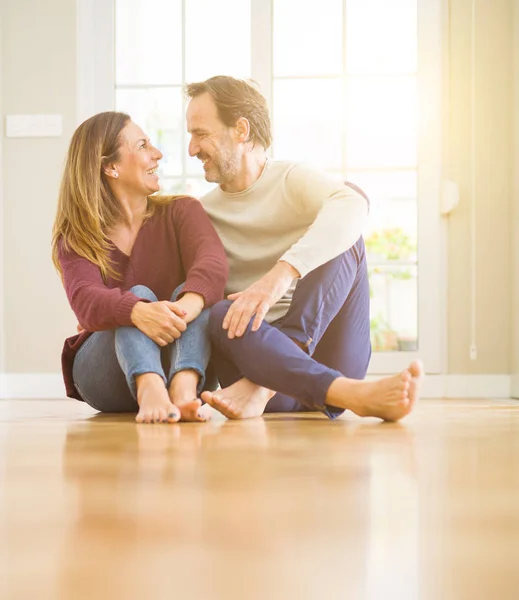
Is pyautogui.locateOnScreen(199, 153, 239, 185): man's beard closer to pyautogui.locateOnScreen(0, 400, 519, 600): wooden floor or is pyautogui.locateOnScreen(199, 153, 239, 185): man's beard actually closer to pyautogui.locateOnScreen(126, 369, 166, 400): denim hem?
pyautogui.locateOnScreen(126, 369, 166, 400): denim hem

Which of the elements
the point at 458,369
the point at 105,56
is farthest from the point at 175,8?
the point at 458,369

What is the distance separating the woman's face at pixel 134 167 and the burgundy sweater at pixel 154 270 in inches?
3.1

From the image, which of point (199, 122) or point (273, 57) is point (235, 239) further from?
point (273, 57)

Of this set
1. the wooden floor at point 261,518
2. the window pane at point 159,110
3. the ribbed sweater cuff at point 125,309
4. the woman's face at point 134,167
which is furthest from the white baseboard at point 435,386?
the wooden floor at point 261,518

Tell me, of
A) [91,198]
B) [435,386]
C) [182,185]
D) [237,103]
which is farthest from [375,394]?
[182,185]

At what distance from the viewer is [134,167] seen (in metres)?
2.15

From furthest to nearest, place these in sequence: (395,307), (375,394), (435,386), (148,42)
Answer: (148,42), (395,307), (435,386), (375,394)

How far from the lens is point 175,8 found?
4352 mm

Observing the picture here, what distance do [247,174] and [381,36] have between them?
2.32 meters

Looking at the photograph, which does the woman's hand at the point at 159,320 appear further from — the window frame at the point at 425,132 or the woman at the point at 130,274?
the window frame at the point at 425,132

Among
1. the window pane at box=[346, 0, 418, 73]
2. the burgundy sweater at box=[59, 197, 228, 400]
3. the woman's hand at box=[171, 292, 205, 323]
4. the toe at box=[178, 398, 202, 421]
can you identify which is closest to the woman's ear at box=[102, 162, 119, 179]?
the burgundy sweater at box=[59, 197, 228, 400]

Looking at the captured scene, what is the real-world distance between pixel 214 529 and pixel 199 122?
172 cm

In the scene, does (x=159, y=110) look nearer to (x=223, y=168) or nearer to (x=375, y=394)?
(x=223, y=168)

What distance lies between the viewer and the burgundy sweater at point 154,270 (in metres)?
1.88
